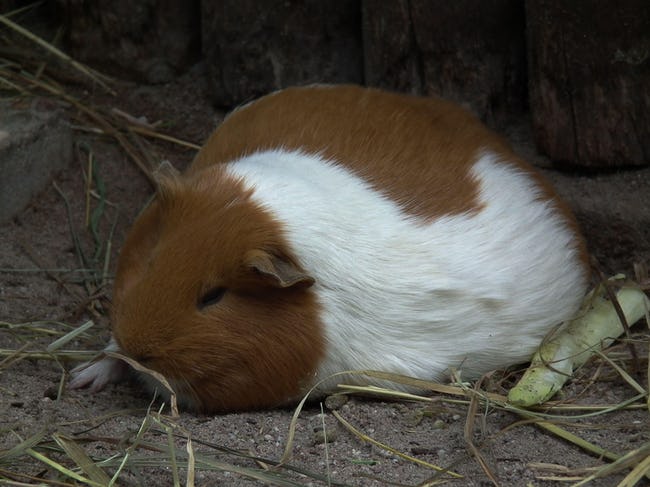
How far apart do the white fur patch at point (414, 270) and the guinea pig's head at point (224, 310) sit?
7 cm

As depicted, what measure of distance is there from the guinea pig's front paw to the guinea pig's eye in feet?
1.70

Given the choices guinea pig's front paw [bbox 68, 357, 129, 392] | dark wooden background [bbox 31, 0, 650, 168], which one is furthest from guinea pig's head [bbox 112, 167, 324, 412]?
dark wooden background [bbox 31, 0, 650, 168]

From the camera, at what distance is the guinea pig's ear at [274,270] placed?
9.16 feet

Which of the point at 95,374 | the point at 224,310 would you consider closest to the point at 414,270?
the point at 224,310

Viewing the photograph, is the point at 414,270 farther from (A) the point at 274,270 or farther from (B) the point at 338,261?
(A) the point at 274,270

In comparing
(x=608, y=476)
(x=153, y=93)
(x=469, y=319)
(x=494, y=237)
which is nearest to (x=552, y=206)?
(x=494, y=237)

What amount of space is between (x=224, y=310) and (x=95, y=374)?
2.05 feet

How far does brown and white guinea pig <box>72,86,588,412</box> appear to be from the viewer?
9.39 ft

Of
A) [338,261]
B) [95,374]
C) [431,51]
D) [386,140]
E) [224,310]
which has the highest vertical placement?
[431,51]

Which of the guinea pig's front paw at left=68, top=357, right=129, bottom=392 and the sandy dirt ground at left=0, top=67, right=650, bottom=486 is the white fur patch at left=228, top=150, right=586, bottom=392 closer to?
the sandy dirt ground at left=0, top=67, right=650, bottom=486

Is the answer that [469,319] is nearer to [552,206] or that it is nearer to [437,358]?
[437,358]

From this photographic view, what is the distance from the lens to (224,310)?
2871 millimetres

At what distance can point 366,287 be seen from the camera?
2982 mm

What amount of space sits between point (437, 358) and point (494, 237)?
1.44 ft
